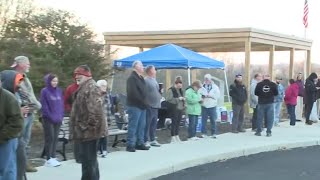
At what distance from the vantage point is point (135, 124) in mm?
11453

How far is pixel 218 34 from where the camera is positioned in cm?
2211

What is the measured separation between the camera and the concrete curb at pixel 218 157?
9.56m

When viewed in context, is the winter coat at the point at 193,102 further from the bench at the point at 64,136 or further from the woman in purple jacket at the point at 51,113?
the woman in purple jacket at the point at 51,113

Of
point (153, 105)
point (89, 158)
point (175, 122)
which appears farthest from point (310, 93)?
point (89, 158)

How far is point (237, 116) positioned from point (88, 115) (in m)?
8.90

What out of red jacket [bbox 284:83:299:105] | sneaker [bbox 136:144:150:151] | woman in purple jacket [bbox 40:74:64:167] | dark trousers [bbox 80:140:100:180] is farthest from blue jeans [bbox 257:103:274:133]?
dark trousers [bbox 80:140:100:180]

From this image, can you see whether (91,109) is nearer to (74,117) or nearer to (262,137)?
(74,117)

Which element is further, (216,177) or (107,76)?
(107,76)

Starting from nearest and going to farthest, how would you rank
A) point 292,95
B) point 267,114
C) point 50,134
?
point 50,134 → point 267,114 → point 292,95

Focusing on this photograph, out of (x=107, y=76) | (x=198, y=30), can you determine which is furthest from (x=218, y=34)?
(x=107, y=76)

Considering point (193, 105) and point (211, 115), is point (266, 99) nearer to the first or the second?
point (211, 115)

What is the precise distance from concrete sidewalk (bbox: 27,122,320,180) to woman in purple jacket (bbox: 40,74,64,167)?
13.7 inches

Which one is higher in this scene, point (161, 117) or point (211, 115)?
point (211, 115)

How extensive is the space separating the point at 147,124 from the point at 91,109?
4812 millimetres
